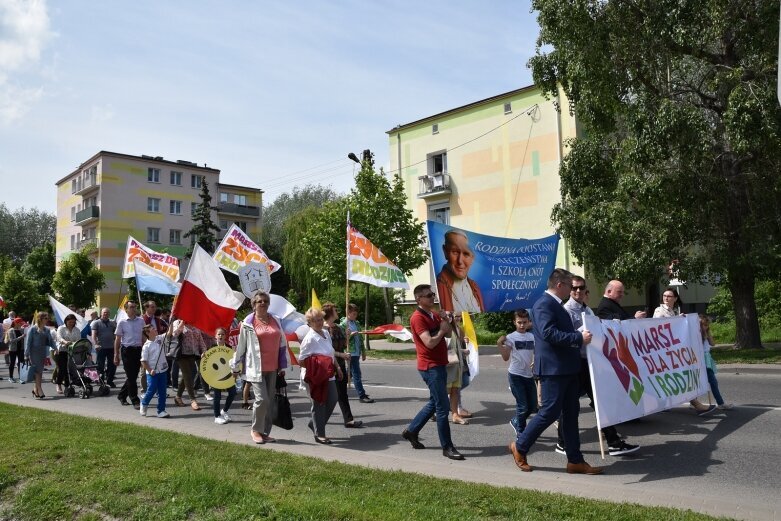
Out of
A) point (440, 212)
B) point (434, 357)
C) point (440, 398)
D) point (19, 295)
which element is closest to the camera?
point (440, 398)

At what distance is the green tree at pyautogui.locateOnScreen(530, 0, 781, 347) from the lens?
1627 cm

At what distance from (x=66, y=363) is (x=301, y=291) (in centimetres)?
3146

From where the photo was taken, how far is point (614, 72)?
17.8 m

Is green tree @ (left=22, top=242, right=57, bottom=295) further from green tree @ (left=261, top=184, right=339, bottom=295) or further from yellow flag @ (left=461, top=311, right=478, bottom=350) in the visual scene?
yellow flag @ (left=461, top=311, right=478, bottom=350)

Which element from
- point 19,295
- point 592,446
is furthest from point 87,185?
point 592,446

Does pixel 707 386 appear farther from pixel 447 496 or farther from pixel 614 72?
pixel 614 72

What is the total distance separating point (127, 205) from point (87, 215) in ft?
12.4

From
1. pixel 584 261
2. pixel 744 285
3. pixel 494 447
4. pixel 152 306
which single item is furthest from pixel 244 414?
pixel 744 285

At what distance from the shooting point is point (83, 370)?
542 inches

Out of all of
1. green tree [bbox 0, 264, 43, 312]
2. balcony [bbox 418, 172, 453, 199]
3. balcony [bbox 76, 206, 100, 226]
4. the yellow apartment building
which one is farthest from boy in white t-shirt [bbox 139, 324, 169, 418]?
balcony [bbox 76, 206, 100, 226]

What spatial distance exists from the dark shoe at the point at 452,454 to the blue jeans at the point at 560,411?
0.87 m

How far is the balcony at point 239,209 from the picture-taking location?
69.9m

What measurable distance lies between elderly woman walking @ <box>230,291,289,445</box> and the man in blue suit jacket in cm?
339

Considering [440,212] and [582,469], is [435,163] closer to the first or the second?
[440,212]
